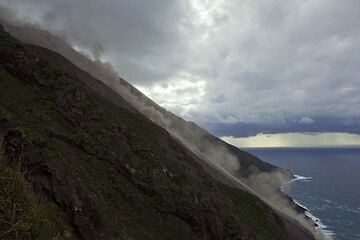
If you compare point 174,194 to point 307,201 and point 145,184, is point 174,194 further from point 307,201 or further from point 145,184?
point 307,201

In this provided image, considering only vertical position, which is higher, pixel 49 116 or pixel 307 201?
pixel 307 201

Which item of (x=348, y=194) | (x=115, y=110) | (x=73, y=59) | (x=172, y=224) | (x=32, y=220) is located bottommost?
(x=172, y=224)

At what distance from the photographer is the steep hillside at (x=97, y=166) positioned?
32062 mm

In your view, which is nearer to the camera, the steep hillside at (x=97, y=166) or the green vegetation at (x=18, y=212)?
the green vegetation at (x=18, y=212)

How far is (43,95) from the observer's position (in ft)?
164

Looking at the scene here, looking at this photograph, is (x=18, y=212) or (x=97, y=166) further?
(x=97, y=166)

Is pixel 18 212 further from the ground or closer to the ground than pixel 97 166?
further from the ground

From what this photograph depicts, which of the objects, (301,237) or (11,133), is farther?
(301,237)

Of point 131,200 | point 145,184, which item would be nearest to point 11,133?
point 131,200

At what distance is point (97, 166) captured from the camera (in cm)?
4459

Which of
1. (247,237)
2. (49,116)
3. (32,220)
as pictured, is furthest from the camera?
(247,237)

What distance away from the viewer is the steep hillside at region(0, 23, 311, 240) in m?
32.1

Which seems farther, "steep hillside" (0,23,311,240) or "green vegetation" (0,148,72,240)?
"steep hillside" (0,23,311,240)

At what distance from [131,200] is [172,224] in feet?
19.0
